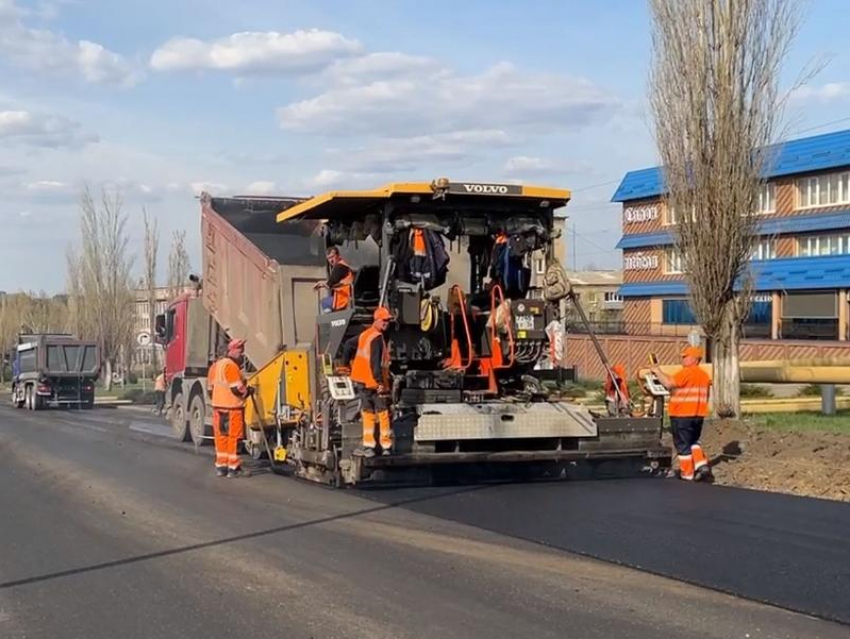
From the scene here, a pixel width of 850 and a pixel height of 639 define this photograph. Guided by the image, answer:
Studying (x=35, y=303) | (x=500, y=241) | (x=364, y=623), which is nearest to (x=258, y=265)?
(x=500, y=241)

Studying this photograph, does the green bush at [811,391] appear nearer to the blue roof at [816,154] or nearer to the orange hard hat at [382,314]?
the orange hard hat at [382,314]

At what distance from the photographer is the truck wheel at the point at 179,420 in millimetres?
17328

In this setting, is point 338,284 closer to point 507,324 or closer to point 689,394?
point 507,324

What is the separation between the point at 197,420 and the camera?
16688mm

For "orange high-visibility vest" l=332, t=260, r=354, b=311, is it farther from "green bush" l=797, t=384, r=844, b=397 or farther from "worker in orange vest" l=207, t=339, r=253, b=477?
"green bush" l=797, t=384, r=844, b=397

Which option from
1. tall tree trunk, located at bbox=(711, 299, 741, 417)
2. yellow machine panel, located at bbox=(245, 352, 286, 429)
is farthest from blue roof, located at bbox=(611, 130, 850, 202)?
yellow machine panel, located at bbox=(245, 352, 286, 429)

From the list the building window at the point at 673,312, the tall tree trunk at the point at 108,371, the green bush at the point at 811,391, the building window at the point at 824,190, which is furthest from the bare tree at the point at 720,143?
the tall tree trunk at the point at 108,371

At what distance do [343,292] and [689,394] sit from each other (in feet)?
12.7

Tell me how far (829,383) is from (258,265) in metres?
10.5

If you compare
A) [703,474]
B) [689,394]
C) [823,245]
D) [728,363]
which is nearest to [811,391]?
[728,363]

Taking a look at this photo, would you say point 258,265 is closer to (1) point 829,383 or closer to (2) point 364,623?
(2) point 364,623

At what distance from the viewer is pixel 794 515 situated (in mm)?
9234

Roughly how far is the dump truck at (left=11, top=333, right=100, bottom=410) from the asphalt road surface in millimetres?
24706

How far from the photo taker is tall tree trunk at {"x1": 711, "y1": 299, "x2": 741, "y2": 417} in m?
16.3
